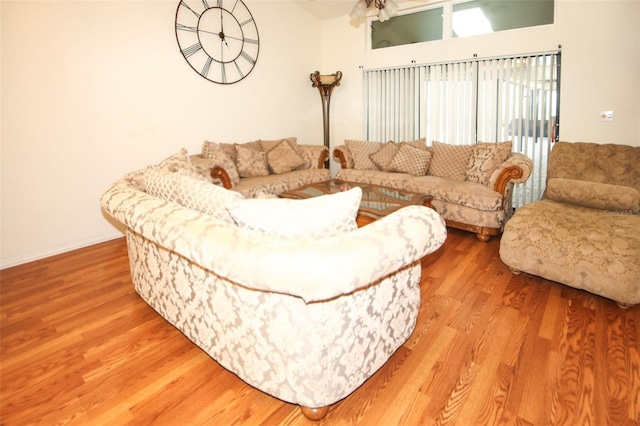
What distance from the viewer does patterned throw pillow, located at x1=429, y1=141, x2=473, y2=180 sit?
394 centimetres

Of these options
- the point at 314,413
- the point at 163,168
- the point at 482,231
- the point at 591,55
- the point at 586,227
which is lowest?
the point at 314,413

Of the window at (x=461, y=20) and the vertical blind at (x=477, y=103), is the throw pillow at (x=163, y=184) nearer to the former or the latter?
the vertical blind at (x=477, y=103)

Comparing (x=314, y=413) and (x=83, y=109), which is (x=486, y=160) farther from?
(x=83, y=109)

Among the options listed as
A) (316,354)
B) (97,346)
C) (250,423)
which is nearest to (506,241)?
(316,354)

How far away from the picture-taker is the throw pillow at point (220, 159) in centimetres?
390

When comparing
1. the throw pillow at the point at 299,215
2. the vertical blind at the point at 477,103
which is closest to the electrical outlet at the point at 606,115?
the vertical blind at the point at 477,103

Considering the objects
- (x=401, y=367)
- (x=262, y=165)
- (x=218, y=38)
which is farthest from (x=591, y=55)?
(x=218, y=38)

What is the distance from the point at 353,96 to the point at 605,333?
4.49m

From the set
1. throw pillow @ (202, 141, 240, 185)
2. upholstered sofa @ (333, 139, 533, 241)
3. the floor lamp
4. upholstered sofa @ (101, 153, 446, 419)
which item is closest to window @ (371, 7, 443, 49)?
the floor lamp

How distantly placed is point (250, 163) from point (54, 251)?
206cm

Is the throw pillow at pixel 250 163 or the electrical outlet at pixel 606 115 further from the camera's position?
the throw pillow at pixel 250 163

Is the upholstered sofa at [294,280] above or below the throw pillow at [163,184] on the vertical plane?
below

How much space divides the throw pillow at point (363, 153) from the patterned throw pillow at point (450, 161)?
721 mm

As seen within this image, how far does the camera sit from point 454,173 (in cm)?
396
